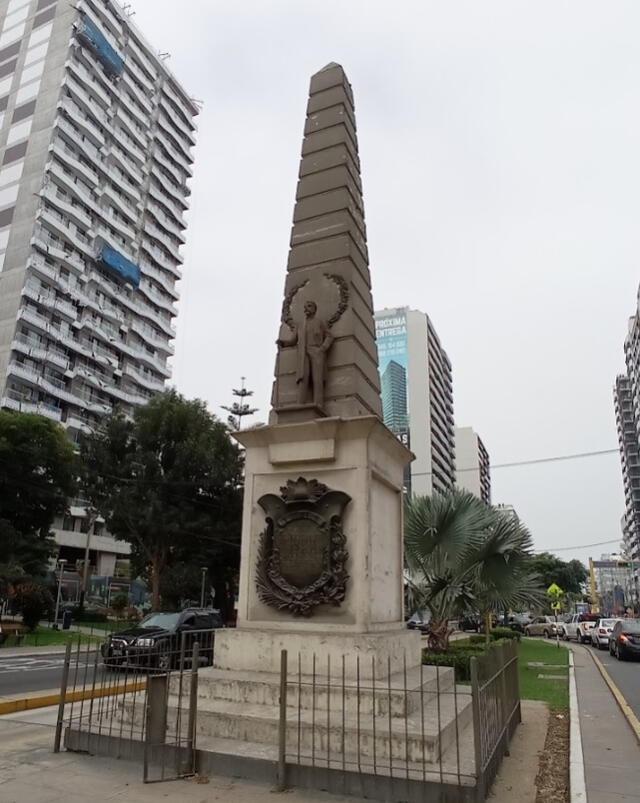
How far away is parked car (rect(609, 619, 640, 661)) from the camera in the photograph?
2195cm

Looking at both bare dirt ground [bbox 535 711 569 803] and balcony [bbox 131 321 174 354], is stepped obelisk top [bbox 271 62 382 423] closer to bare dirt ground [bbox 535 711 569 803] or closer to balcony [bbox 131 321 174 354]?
bare dirt ground [bbox 535 711 569 803]

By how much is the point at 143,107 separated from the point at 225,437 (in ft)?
196

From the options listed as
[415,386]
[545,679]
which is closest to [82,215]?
[415,386]

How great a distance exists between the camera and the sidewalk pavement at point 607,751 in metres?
5.85

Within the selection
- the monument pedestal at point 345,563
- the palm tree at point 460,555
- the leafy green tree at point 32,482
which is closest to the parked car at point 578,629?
the palm tree at point 460,555

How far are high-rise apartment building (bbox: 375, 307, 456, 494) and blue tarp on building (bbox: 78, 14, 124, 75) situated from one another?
170 feet

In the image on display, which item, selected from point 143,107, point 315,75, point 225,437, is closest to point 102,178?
point 143,107

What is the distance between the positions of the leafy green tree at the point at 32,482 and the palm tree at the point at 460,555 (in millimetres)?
23230

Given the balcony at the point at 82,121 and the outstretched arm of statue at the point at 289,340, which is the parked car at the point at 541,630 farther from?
the balcony at the point at 82,121

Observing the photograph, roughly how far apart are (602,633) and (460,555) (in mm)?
21780

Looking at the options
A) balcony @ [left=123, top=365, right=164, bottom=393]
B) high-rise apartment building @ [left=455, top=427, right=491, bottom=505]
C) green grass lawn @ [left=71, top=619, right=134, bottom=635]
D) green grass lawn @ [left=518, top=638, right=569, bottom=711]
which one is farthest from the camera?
high-rise apartment building @ [left=455, top=427, right=491, bottom=505]

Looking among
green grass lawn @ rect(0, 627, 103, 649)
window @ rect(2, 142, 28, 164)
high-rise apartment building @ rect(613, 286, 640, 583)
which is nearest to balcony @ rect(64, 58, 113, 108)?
window @ rect(2, 142, 28, 164)

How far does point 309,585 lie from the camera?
7094 millimetres

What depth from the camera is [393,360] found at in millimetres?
102938
